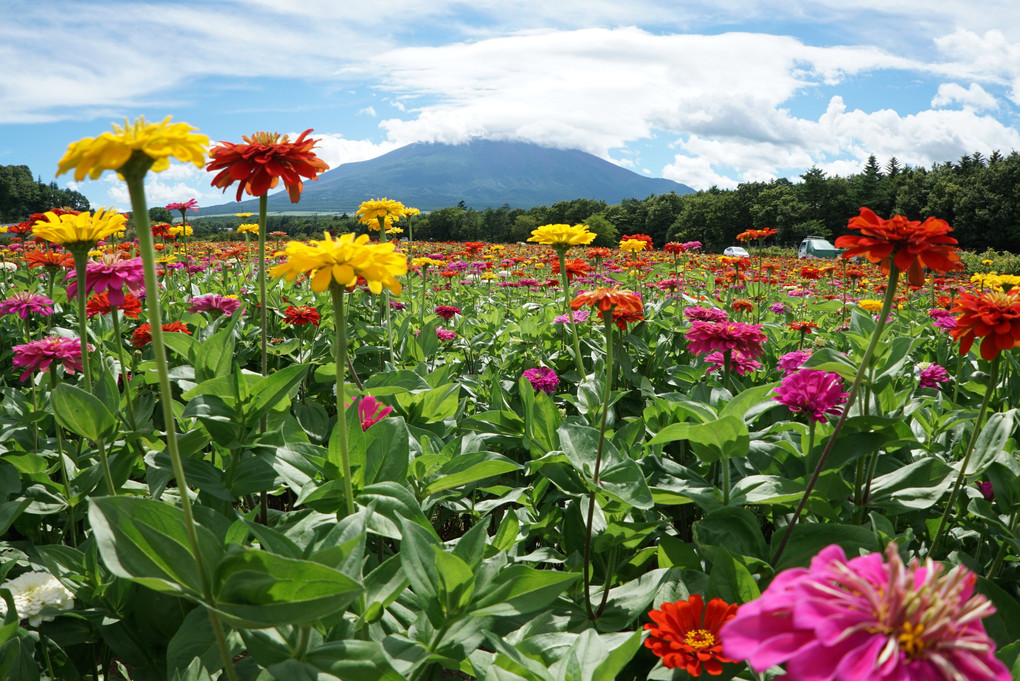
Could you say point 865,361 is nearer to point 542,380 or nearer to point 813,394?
point 813,394

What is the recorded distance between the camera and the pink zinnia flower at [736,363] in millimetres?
2725

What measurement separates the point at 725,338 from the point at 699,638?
4.22 feet

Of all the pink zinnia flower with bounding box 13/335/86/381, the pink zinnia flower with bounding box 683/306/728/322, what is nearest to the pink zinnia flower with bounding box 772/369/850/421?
the pink zinnia flower with bounding box 683/306/728/322

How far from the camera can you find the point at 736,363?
2.71 metres

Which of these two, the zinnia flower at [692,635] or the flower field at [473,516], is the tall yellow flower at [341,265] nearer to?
the flower field at [473,516]

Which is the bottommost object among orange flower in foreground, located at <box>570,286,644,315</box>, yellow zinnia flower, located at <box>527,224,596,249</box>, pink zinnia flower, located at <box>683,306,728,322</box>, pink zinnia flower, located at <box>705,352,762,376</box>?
pink zinnia flower, located at <box>705,352,762,376</box>

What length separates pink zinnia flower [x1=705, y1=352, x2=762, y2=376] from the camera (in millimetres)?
2725

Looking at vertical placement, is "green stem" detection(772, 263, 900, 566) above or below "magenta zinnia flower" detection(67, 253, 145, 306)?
below

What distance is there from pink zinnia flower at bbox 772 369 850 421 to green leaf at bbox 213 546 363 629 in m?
1.42

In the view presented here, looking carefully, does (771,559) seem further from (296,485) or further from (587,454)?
(296,485)

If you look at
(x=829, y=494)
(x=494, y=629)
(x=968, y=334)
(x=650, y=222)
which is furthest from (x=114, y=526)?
(x=650, y=222)

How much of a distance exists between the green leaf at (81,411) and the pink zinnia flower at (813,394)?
1.99 metres

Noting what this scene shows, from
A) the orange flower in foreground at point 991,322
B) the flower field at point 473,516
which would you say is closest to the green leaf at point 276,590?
the flower field at point 473,516

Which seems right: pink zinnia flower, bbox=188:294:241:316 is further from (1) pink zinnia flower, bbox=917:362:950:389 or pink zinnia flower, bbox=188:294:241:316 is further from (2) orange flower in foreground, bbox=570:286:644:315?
(1) pink zinnia flower, bbox=917:362:950:389
